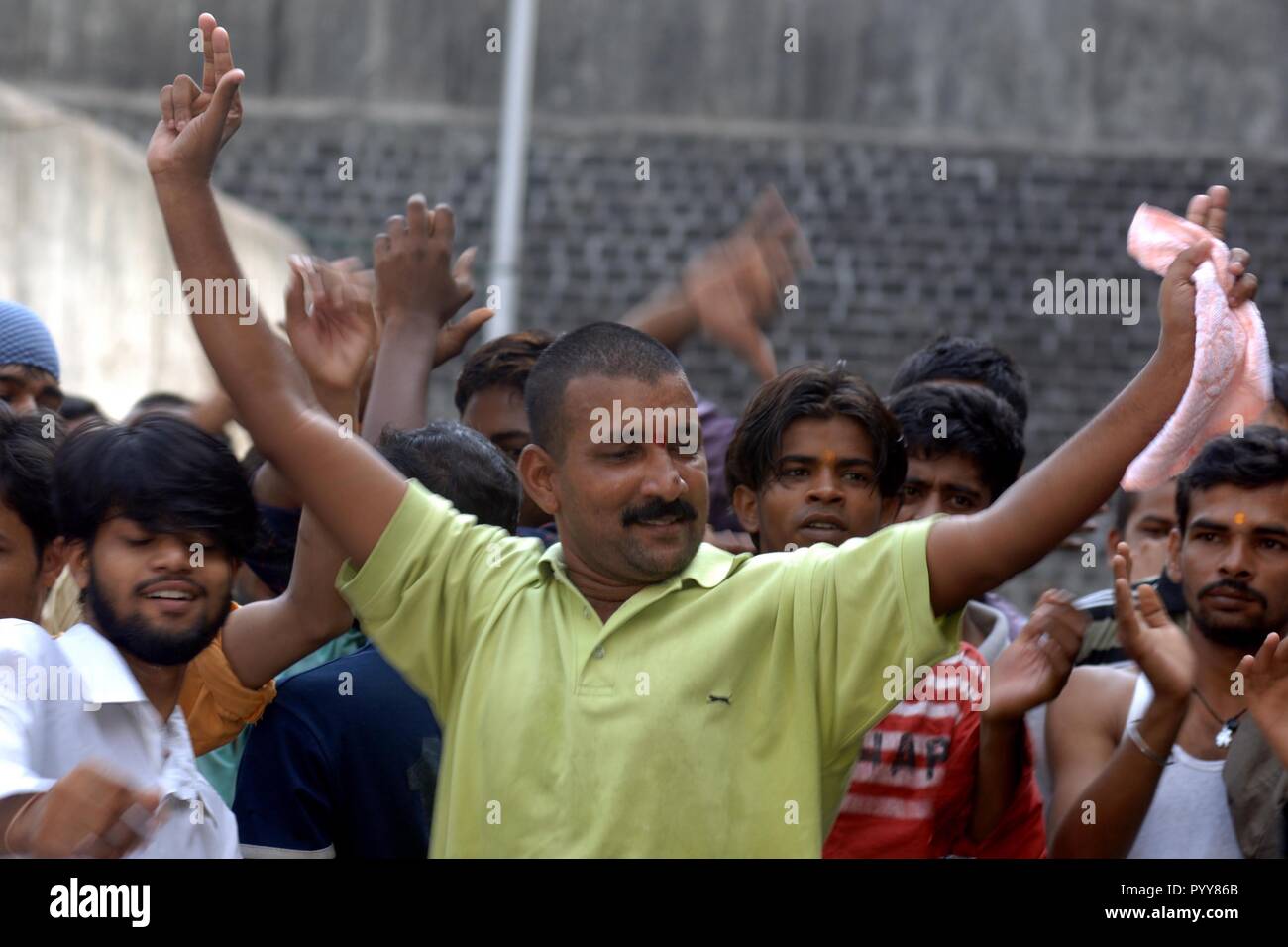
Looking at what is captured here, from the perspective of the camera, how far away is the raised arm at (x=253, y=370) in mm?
2949

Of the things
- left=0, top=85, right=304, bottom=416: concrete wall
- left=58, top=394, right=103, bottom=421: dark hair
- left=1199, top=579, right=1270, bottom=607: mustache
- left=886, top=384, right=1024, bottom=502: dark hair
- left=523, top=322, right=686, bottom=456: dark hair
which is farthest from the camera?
left=0, top=85, right=304, bottom=416: concrete wall

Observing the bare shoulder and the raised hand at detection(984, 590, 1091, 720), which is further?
the bare shoulder

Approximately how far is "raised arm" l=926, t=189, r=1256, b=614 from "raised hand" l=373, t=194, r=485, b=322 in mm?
1583

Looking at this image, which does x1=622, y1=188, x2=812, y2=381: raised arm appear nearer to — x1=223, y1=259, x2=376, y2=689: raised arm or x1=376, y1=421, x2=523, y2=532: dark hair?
x1=376, y1=421, x2=523, y2=532: dark hair

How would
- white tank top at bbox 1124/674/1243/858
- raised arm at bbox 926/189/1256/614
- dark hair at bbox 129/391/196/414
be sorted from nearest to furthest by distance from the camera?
raised arm at bbox 926/189/1256/614 < white tank top at bbox 1124/674/1243/858 < dark hair at bbox 129/391/196/414

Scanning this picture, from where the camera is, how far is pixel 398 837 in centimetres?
338

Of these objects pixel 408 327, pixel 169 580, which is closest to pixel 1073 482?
pixel 169 580

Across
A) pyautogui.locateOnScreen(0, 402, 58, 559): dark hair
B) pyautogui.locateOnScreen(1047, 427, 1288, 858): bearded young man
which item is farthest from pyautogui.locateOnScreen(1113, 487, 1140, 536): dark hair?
pyautogui.locateOnScreen(0, 402, 58, 559): dark hair

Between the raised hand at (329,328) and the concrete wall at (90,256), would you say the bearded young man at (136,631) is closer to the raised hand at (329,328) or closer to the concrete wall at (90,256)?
the raised hand at (329,328)

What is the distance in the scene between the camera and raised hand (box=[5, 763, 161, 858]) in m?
2.60

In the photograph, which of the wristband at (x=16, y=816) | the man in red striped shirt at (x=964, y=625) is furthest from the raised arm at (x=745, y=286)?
the wristband at (x=16, y=816)

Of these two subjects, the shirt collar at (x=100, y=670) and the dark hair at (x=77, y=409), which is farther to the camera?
the dark hair at (x=77, y=409)

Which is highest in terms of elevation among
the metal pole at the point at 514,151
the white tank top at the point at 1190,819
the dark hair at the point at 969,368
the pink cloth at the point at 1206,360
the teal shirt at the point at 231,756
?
the metal pole at the point at 514,151
